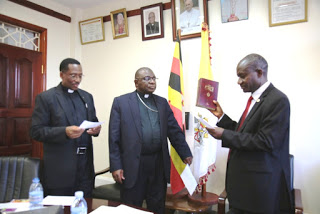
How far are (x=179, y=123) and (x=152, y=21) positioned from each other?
154cm

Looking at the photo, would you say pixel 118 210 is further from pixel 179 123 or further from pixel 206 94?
pixel 179 123

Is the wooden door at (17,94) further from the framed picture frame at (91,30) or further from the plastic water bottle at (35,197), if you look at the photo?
the plastic water bottle at (35,197)

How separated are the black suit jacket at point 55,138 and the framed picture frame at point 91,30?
6.78 ft

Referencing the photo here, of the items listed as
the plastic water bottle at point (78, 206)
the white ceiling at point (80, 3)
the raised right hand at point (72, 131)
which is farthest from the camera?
the white ceiling at point (80, 3)

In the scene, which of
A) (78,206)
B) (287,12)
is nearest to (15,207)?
(78,206)

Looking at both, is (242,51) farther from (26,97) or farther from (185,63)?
(26,97)

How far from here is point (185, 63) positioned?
10.6 feet

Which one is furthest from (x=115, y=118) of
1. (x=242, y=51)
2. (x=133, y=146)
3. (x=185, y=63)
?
(x=242, y=51)

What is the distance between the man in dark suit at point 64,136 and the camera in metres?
2.00

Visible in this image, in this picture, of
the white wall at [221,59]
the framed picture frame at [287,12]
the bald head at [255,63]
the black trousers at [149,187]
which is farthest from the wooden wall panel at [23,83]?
the framed picture frame at [287,12]

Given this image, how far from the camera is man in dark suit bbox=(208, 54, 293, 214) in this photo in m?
1.53

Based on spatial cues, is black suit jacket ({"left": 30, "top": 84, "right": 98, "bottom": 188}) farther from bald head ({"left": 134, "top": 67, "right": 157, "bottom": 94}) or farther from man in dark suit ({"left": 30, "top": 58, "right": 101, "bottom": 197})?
bald head ({"left": 134, "top": 67, "right": 157, "bottom": 94})

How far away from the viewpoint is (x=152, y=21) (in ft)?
11.2

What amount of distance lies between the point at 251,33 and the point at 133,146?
1866mm
